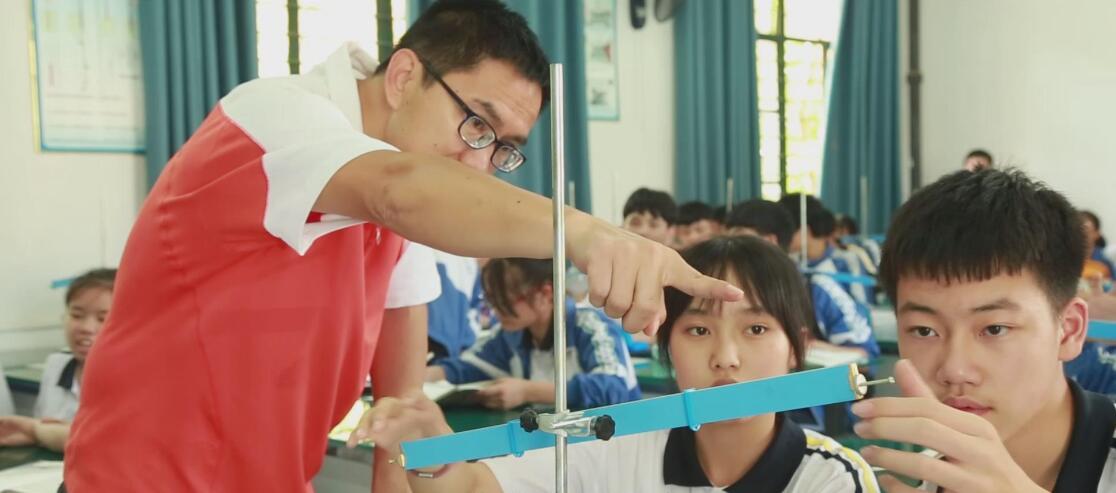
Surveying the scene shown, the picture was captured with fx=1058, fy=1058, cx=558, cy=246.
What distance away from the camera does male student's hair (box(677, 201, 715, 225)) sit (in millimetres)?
5895

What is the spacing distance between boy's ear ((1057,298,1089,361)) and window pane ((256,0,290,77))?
4.10 m

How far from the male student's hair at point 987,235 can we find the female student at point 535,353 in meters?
1.41

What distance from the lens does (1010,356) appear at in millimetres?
1203

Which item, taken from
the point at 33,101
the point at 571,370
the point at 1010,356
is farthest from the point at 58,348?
the point at 1010,356

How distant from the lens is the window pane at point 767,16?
25.1 ft

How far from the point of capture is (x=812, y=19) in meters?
8.16

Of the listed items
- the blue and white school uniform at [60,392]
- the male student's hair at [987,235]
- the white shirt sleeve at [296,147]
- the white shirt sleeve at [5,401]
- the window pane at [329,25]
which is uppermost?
the window pane at [329,25]

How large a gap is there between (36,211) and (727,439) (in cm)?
342

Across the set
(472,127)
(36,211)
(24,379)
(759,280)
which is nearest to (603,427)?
(472,127)

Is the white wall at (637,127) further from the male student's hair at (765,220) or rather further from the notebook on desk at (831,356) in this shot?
the notebook on desk at (831,356)

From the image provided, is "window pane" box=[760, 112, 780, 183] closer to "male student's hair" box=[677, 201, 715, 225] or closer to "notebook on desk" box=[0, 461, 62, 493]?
"male student's hair" box=[677, 201, 715, 225]

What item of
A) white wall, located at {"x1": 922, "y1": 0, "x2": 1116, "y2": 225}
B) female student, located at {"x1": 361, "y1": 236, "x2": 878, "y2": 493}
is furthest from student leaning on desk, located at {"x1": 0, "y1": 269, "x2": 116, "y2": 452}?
white wall, located at {"x1": 922, "y1": 0, "x2": 1116, "y2": 225}

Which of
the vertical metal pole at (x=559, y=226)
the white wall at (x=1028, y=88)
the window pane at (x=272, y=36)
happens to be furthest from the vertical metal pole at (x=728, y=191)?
the vertical metal pole at (x=559, y=226)

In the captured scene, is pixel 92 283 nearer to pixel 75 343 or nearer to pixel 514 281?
pixel 75 343
